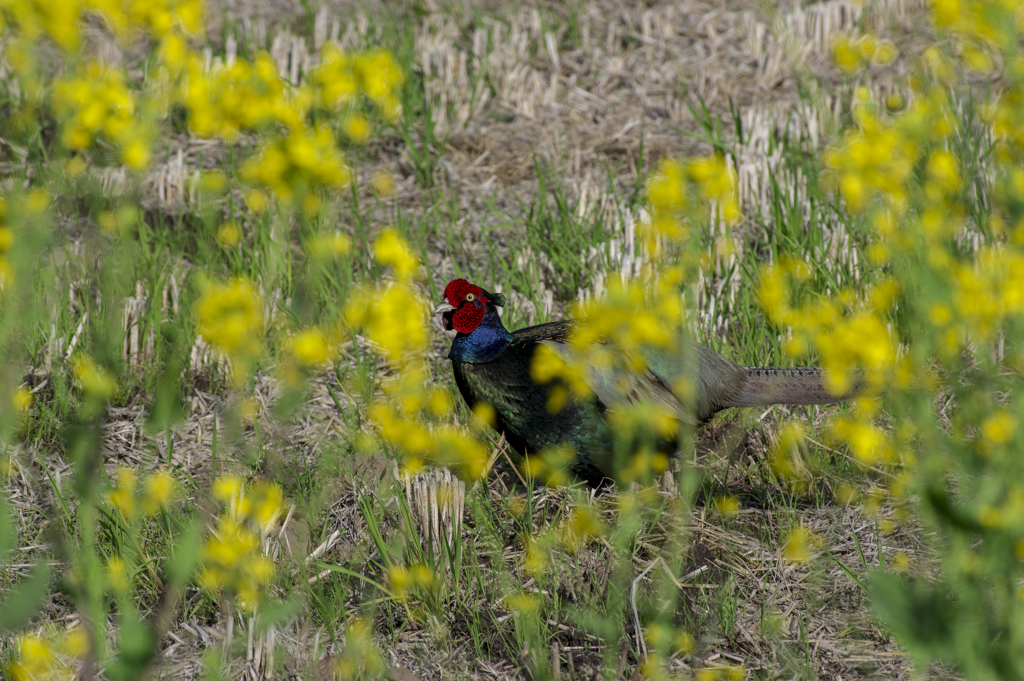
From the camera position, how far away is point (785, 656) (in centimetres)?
223

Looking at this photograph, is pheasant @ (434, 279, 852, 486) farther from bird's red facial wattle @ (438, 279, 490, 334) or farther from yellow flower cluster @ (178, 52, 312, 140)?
yellow flower cluster @ (178, 52, 312, 140)

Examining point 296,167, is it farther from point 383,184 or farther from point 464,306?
point 383,184

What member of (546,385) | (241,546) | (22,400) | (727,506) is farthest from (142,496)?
(727,506)

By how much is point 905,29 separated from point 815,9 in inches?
23.7

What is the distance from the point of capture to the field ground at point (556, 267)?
233 cm

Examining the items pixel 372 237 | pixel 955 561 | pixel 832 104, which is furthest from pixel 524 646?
pixel 832 104

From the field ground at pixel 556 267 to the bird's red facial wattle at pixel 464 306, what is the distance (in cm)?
51

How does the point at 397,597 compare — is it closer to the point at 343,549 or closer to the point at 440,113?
the point at 343,549

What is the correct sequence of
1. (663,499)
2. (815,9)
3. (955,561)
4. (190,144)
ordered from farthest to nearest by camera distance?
1. (815,9)
2. (190,144)
3. (663,499)
4. (955,561)

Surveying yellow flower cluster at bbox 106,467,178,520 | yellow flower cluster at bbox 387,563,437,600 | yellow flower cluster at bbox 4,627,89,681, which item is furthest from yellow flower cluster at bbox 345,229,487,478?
yellow flower cluster at bbox 4,627,89,681

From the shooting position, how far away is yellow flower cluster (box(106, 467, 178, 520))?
2250 mm

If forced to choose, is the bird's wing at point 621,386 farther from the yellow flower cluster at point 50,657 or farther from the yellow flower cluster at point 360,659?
the yellow flower cluster at point 50,657

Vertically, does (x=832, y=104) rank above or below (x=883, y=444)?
above

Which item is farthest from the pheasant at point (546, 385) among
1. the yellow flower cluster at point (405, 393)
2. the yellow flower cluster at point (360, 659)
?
the yellow flower cluster at point (360, 659)
